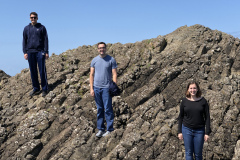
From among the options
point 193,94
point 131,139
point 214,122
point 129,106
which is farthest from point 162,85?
point 193,94

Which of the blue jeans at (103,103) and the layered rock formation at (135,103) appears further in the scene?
the layered rock formation at (135,103)

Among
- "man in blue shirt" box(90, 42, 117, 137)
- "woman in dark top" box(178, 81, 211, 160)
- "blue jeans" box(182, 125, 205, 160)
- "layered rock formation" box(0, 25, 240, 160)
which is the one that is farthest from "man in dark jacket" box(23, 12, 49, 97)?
"blue jeans" box(182, 125, 205, 160)

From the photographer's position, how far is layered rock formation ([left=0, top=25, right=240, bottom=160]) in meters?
11.6

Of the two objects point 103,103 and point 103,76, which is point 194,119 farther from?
point 103,103

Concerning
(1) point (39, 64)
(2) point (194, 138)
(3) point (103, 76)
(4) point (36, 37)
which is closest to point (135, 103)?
(3) point (103, 76)

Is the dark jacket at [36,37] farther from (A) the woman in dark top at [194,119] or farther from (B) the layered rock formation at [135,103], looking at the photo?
(A) the woman in dark top at [194,119]

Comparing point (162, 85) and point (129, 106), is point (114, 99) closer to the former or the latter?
point (129, 106)

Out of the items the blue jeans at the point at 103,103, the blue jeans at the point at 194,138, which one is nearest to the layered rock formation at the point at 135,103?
the blue jeans at the point at 103,103

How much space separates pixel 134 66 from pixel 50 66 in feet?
20.7

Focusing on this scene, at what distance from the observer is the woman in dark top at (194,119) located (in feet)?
27.0

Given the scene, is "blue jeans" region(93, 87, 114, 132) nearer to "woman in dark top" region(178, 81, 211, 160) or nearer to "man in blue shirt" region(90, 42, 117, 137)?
"man in blue shirt" region(90, 42, 117, 137)

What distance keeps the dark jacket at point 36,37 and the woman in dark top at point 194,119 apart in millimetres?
9688

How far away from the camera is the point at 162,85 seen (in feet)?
51.2

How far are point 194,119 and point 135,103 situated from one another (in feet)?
21.4
